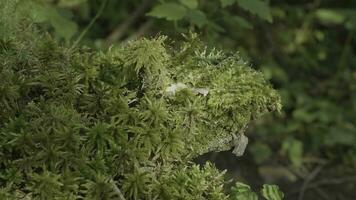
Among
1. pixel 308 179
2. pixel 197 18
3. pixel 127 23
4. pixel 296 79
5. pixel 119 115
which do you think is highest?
pixel 119 115

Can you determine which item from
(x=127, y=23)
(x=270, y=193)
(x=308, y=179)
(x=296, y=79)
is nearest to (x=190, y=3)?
(x=270, y=193)

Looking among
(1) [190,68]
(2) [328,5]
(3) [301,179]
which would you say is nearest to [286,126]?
(3) [301,179]

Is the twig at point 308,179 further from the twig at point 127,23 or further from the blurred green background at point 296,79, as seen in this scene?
the twig at point 127,23

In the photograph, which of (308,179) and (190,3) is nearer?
(190,3)

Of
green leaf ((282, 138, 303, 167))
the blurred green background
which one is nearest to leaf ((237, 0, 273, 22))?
the blurred green background

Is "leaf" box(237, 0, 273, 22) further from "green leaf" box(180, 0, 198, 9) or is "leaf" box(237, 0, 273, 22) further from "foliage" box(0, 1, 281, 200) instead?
"foliage" box(0, 1, 281, 200)

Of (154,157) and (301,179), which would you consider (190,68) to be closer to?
(154,157)

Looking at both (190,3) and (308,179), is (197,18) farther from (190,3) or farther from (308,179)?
(308,179)
